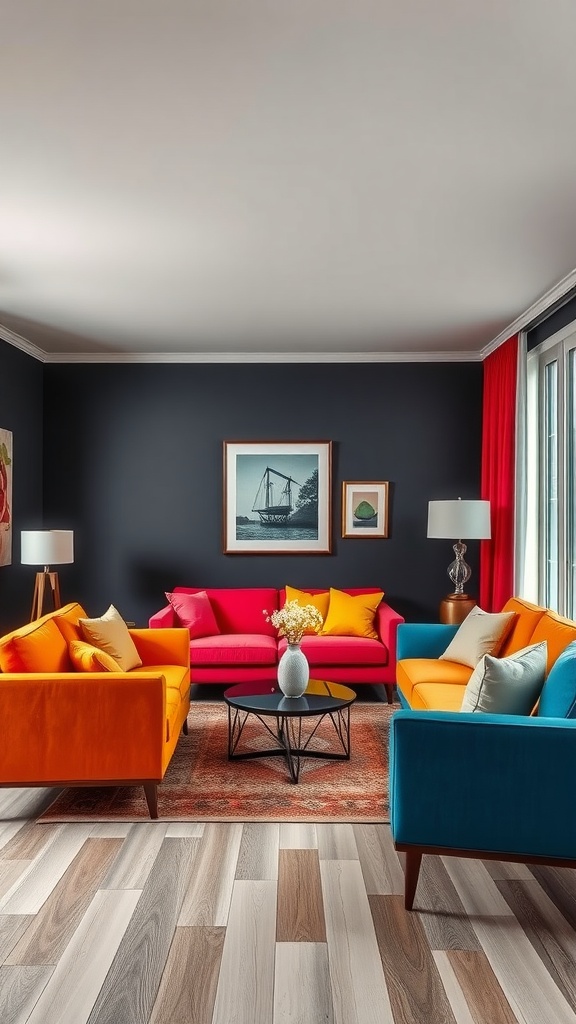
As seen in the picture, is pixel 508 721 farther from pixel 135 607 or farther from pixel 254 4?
pixel 135 607

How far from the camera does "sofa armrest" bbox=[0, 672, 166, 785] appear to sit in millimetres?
3463

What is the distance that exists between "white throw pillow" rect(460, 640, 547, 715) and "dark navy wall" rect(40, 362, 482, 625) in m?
3.62

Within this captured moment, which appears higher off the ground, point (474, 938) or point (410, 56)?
point (410, 56)

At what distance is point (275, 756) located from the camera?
4.45 meters

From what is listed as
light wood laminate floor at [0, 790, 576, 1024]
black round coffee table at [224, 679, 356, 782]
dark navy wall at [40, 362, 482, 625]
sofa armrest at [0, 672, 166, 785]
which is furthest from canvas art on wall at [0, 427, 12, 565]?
light wood laminate floor at [0, 790, 576, 1024]

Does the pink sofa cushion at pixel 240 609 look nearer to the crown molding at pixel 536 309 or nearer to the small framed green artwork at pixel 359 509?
the small framed green artwork at pixel 359 509

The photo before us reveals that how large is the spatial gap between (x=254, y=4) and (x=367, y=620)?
4.61m

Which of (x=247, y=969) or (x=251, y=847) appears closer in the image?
(x=247, y=969)

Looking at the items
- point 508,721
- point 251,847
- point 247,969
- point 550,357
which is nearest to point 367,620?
point 550,357

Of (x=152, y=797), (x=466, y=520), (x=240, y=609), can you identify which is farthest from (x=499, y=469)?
(x=152, y=797)

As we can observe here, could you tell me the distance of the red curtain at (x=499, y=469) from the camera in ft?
19.2

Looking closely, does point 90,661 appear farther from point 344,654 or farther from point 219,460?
point 219,460

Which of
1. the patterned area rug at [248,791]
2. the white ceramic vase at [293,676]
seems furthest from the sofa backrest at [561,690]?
the white ceramic vase at [293,676]

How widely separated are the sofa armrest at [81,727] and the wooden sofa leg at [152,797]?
0.22 ft
